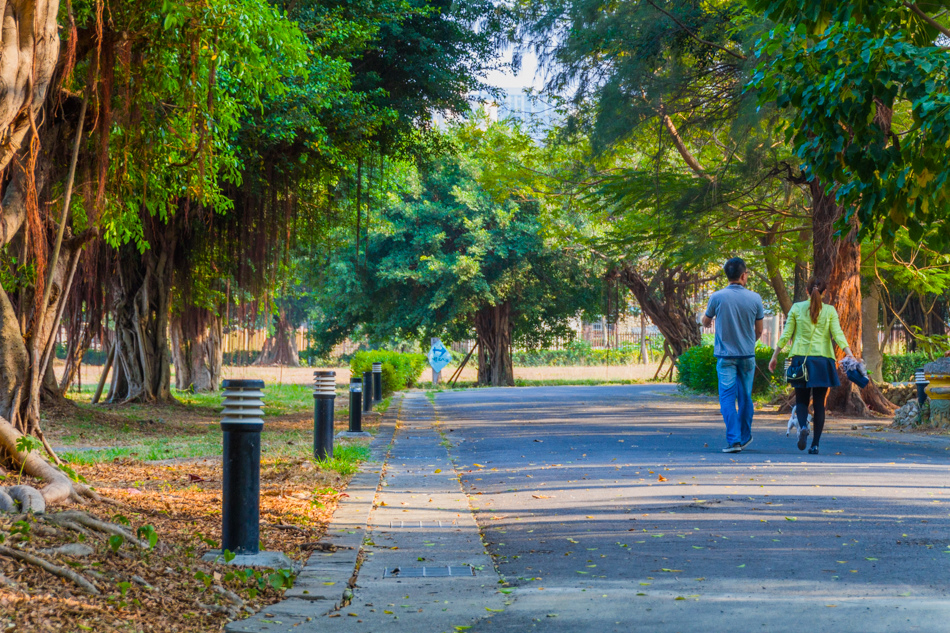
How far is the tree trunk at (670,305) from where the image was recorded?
34.8 meters

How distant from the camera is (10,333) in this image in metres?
9.22

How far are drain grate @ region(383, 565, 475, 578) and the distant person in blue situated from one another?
5711 millimetres

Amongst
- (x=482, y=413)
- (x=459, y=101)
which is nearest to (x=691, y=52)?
(x=459, y=101)

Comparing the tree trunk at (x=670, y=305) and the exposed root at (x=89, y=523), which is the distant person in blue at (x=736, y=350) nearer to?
the exposed root at (x=89, y=523)

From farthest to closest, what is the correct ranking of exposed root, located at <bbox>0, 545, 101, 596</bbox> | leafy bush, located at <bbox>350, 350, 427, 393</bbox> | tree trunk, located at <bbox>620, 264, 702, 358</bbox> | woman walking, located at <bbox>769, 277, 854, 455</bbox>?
tree trunk, located at <bbox>620, 264, 702, 358</bbox>
leafy bush, located at <bbox>350, 350, 427, 393</bbox>
woman walking, located at <bbox>769, 277, 854, 455</bbox>
exposed root, located at <bbox>0, 545, 101, 596</bbox>

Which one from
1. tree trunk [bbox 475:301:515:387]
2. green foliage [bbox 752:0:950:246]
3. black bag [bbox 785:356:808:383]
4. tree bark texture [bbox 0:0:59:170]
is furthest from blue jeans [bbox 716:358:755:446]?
tree trunk [bbox 475:301:515:387]

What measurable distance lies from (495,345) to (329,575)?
3590 cm

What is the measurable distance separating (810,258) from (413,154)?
8473mm

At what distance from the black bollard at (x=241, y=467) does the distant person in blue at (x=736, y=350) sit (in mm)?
6140

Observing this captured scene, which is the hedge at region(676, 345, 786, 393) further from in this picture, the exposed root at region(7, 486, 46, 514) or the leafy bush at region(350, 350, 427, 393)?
the exposed root at region(7, 486, 46, 514)

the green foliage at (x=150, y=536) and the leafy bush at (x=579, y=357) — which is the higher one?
the leafy bush at (x=579, y=357)

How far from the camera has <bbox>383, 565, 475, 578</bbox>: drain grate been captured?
182 inches

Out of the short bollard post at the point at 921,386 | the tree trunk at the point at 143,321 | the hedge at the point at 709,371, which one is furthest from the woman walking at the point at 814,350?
the tree trunk at the point at 143,321

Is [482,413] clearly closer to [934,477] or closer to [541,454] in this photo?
[541,454]
